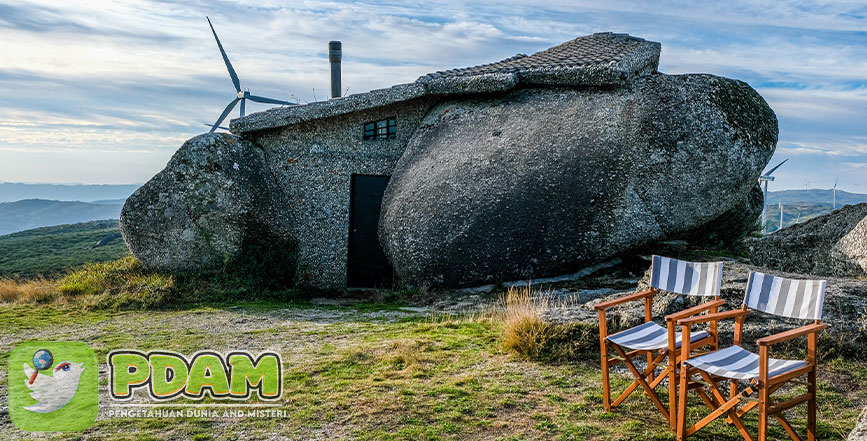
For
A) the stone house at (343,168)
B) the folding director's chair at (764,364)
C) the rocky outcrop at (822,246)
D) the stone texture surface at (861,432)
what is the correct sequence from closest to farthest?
1. the stone texture surface at (861,432)
2. the folding director's chair at (764,364)
3. the rocky outcrop at (822,246)
4. the stone house at (343,168)

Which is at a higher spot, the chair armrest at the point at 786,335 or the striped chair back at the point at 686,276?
the striped chair back at the point at 686,276

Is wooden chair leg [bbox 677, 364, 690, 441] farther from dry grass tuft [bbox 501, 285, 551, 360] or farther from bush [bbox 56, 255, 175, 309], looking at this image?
bush [bbox 56, 255, 175, 309]

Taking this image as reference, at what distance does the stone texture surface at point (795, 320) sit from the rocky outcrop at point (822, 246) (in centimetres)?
164

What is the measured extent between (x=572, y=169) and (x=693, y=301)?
455 cm

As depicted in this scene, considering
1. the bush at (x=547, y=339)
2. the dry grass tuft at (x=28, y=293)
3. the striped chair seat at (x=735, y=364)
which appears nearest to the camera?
the striped chair seat at (x=735, y=364)

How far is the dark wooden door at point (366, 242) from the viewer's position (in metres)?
14.1

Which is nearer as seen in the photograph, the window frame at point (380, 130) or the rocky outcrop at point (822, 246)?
the rocky outcrop at point (822, 246)

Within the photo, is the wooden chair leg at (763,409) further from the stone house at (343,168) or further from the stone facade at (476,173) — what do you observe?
the stone house at (343,168)

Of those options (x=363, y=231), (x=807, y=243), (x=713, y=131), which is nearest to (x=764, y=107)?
(x=713, y=131)

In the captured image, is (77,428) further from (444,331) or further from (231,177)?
(231,177)

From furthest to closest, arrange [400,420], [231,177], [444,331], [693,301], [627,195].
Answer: [231,177]
[627,195]
[444,331]
[693,301]
[400,420]

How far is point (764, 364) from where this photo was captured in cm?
450

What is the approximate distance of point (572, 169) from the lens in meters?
11.6
